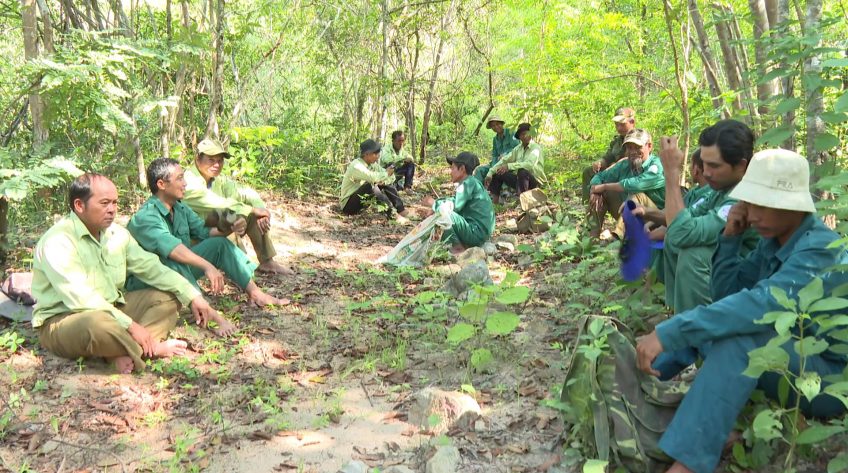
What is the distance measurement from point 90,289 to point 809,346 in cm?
374

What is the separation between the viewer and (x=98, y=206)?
3916 mm

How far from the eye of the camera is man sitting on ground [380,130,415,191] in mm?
11133

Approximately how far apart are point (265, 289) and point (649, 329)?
3.33 metres

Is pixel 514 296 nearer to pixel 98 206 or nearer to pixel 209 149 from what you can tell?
pixel 98 206

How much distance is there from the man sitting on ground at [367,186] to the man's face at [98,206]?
5.29 meters

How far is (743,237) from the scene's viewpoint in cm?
306

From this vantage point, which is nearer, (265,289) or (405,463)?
(405,463)

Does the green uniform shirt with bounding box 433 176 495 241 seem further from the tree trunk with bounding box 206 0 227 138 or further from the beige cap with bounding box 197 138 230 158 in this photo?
the tree trunk with bounding box 206 0 227 138

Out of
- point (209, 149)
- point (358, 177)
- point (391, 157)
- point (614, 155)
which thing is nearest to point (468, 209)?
Result: point (614, 155)

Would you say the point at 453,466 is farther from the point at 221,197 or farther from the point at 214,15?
the point at 214,15

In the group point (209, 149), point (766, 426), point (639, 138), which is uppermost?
point (639, 138)

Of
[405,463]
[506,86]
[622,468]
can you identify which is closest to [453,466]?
[405,463]

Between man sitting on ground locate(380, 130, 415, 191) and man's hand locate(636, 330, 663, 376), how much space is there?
8.69 meters

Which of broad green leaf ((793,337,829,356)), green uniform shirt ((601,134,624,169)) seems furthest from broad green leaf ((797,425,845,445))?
green uniform shirt ((601,134,624,169))
